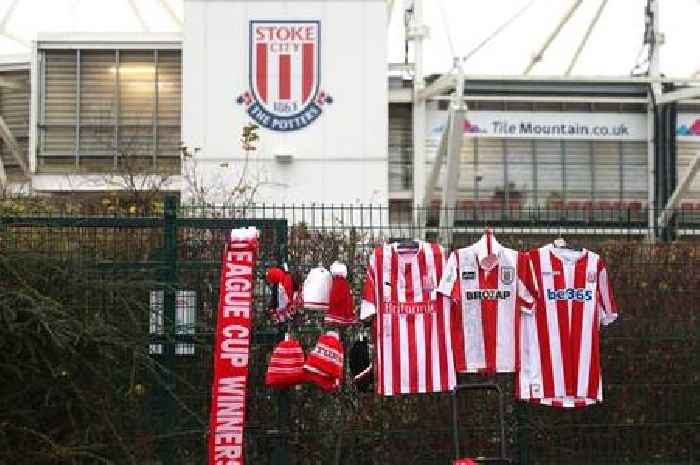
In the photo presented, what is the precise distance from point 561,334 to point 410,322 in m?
1.35

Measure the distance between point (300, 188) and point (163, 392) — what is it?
16.2 metres

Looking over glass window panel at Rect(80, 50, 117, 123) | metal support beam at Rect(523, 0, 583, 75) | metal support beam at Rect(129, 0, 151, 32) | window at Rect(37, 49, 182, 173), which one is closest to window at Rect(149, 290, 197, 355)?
window at Rect(37, 49, 182, 173)

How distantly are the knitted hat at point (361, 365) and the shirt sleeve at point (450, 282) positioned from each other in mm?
826

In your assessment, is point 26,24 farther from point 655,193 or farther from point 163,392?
point 163,392

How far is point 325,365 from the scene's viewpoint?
880 cm

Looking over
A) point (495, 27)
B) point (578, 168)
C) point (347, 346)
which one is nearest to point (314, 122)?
point (578, 168)

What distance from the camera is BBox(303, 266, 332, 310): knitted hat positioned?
892 cm

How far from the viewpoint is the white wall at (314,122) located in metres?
24.7

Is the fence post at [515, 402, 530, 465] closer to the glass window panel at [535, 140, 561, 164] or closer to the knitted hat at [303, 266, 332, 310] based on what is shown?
the knitted hat at [303, 266, 332, 310]

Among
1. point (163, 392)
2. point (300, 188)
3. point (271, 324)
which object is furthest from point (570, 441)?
point (300, 188)

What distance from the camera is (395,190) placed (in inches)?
1142

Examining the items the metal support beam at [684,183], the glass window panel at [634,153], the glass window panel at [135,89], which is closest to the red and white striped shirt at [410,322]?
the metal support beam at [684,183]

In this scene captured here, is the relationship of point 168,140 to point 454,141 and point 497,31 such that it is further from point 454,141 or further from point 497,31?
point 497,31

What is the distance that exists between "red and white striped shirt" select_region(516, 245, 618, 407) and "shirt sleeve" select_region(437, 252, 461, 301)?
71 cm
